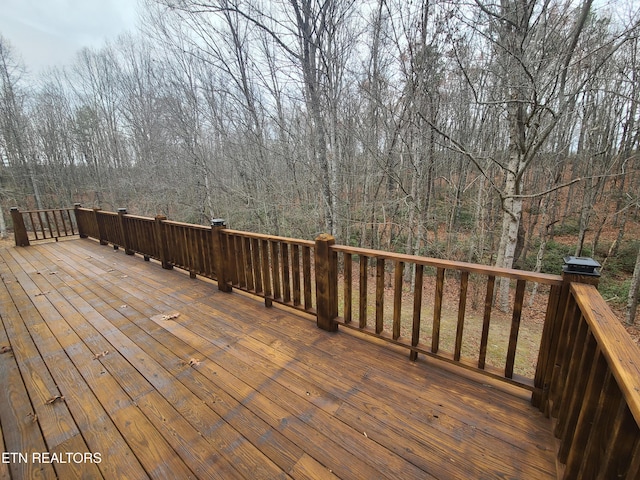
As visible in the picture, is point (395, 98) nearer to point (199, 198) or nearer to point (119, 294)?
point (119, 294)

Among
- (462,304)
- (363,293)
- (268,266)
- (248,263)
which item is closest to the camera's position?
(462,304)

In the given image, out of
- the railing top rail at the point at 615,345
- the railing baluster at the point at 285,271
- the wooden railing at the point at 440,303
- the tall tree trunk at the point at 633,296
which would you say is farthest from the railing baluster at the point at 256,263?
the tall tree trunk at the point at 633,296

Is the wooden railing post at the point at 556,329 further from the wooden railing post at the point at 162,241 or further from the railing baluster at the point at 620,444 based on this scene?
the wooden railing post at the point at 162,241

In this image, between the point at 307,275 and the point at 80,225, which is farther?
the point at 80,225

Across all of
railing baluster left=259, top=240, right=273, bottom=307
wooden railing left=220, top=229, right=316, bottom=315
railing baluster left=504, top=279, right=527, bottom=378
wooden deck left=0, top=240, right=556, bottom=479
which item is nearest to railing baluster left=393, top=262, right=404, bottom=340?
wooden deck left=0, top=240, right=556, bottom=479

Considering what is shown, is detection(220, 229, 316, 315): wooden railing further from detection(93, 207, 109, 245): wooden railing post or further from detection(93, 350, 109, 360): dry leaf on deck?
detection(93, 207, 109, 245): wooden railing post

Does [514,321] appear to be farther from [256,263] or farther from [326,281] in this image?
[256,263]

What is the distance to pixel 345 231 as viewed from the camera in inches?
307

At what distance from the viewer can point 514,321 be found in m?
1.72

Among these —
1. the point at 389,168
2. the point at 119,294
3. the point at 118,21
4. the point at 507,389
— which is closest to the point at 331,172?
the point at 389,168

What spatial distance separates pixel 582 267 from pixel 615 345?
0.64 m

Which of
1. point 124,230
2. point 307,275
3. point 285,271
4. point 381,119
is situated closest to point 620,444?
point 307,275

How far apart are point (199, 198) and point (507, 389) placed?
977cm

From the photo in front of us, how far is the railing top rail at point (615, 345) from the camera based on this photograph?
0.73 m
